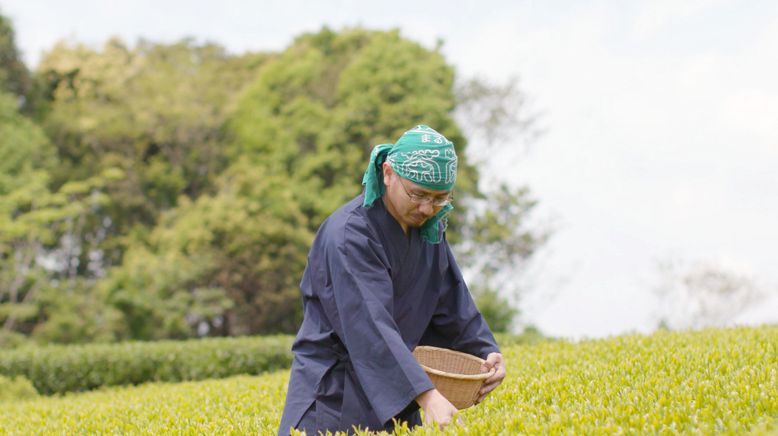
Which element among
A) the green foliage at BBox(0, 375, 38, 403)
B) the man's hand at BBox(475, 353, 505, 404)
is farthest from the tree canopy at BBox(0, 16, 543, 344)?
the man's hand at BBox(475, 353, 505, 404)

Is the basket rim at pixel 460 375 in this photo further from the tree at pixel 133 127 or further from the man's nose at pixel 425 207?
the tree at pixel 133 127

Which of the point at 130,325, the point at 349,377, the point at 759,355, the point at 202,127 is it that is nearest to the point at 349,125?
the point at 202,127

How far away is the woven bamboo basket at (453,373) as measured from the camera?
3.75m

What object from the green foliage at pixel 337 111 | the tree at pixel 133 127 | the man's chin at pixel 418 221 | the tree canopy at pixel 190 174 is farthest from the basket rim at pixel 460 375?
the tree at pixel 133 127

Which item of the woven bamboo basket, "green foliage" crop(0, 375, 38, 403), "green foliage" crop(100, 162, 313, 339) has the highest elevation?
the woven bamboo basket

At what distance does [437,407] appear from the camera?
3.47 meters

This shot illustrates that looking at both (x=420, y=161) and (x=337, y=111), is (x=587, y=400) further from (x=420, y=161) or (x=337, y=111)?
(x=337, y=111)

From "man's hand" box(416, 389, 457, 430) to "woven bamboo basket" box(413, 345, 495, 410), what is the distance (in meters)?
0.18

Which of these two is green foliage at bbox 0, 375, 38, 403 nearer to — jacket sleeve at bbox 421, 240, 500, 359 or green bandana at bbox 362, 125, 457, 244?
jacket sleeve at bbox 421, 240, 500, 359

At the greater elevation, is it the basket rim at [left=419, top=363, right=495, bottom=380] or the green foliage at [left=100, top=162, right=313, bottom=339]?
the basket rim at [left=419, top=363, right=495, bottom=380]

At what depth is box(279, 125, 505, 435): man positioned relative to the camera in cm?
353

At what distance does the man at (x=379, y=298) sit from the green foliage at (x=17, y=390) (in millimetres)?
10187

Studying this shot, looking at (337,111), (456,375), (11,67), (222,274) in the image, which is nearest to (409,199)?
(456,375)

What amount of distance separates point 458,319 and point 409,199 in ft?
2.87
